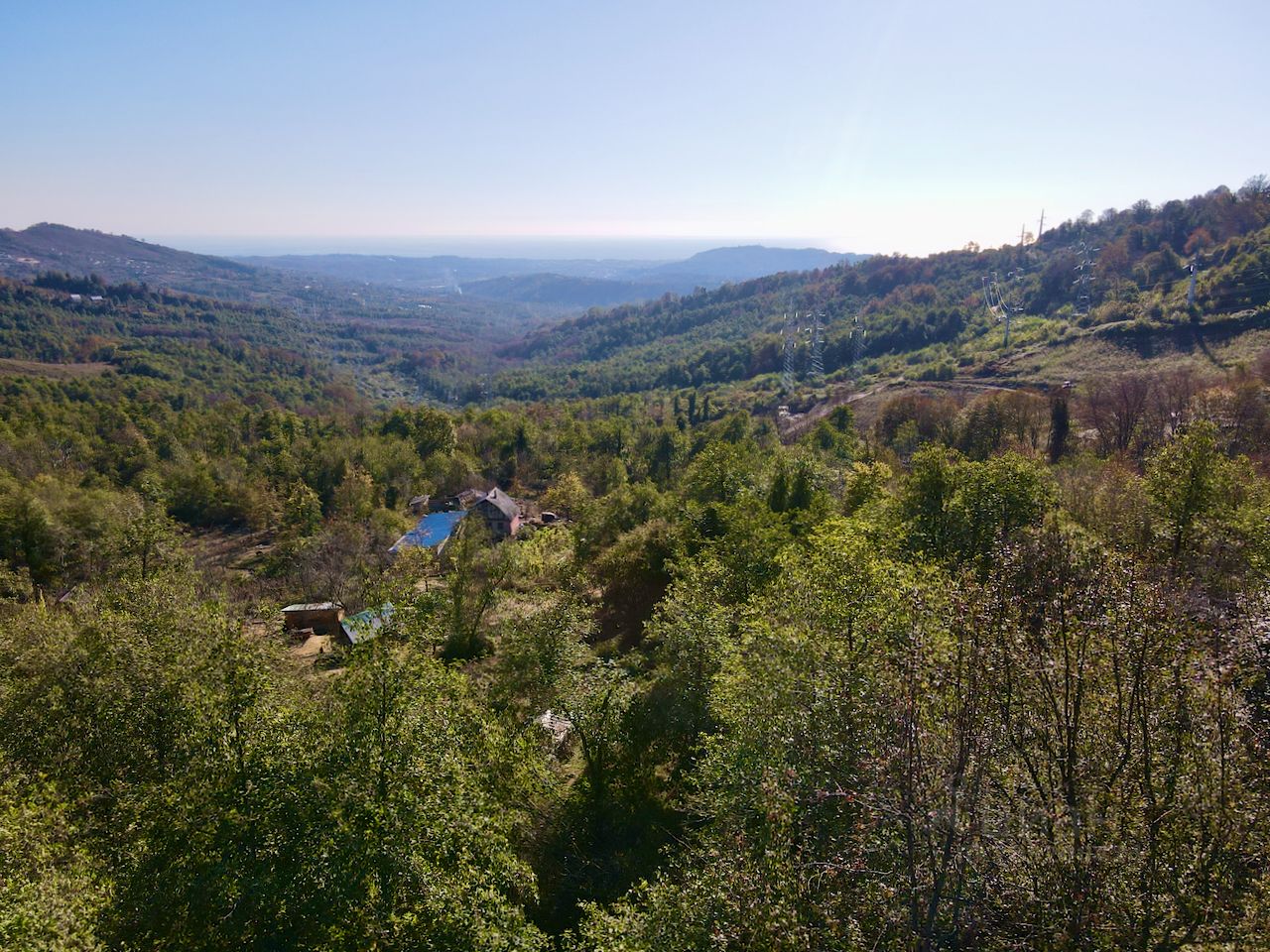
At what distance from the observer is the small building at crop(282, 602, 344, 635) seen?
115ft

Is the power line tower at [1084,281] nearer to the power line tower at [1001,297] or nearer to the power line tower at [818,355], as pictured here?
the power line tower at [1001,297]

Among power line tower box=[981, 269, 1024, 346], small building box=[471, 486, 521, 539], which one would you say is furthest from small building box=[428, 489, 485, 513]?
power line tower box=[981, 269, 1024, 346]

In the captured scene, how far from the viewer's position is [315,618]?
35.3 metres

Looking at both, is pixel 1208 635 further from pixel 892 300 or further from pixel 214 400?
pixel 892 300

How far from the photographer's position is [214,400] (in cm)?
11538

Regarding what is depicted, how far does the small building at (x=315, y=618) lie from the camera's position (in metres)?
34.9

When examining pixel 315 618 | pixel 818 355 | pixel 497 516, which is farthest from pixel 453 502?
pixel 818 355

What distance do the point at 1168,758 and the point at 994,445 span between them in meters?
44.3

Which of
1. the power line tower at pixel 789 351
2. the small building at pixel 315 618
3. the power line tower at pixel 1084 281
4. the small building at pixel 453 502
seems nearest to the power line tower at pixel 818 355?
the power line tower at pixel 789 351

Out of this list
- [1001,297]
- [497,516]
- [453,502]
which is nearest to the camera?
[497,516]

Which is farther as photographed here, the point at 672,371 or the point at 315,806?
the point at 672,371

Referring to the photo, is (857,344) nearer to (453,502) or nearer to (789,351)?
(789,351)

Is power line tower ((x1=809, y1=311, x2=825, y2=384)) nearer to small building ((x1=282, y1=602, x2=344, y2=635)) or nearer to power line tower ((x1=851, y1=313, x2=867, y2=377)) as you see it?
power line tower ((x1=851, y1=313, x2=867, y2=377))

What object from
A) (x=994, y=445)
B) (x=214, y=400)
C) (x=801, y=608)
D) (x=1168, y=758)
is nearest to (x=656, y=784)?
(x=801, y=608)
